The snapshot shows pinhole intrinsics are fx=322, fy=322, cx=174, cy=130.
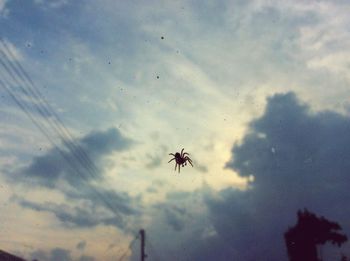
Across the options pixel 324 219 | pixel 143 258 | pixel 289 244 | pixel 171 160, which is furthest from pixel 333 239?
pixel 143 258

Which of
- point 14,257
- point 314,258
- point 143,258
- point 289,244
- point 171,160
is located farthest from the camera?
point 143,258

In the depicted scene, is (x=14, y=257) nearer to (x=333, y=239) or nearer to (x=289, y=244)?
(x=289, y=244)

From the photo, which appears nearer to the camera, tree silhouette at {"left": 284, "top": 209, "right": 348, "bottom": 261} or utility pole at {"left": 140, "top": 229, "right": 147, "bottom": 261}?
tree silhouette at {"left": 284, "top": 209, "right": 348, "bottom": 261}

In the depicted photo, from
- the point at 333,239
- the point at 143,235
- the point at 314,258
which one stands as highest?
the point at 143,235

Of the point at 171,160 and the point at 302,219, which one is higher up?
the point at 171,160

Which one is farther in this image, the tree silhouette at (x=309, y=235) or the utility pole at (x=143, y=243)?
the utility pole at (x=143, y=243)

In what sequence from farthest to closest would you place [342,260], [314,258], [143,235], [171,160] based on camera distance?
[143,235] → [342,260] → [171,160] → [314,258]

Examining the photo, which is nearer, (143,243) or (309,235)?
(309,235)

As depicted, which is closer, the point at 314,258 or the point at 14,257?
the point at 314,258
